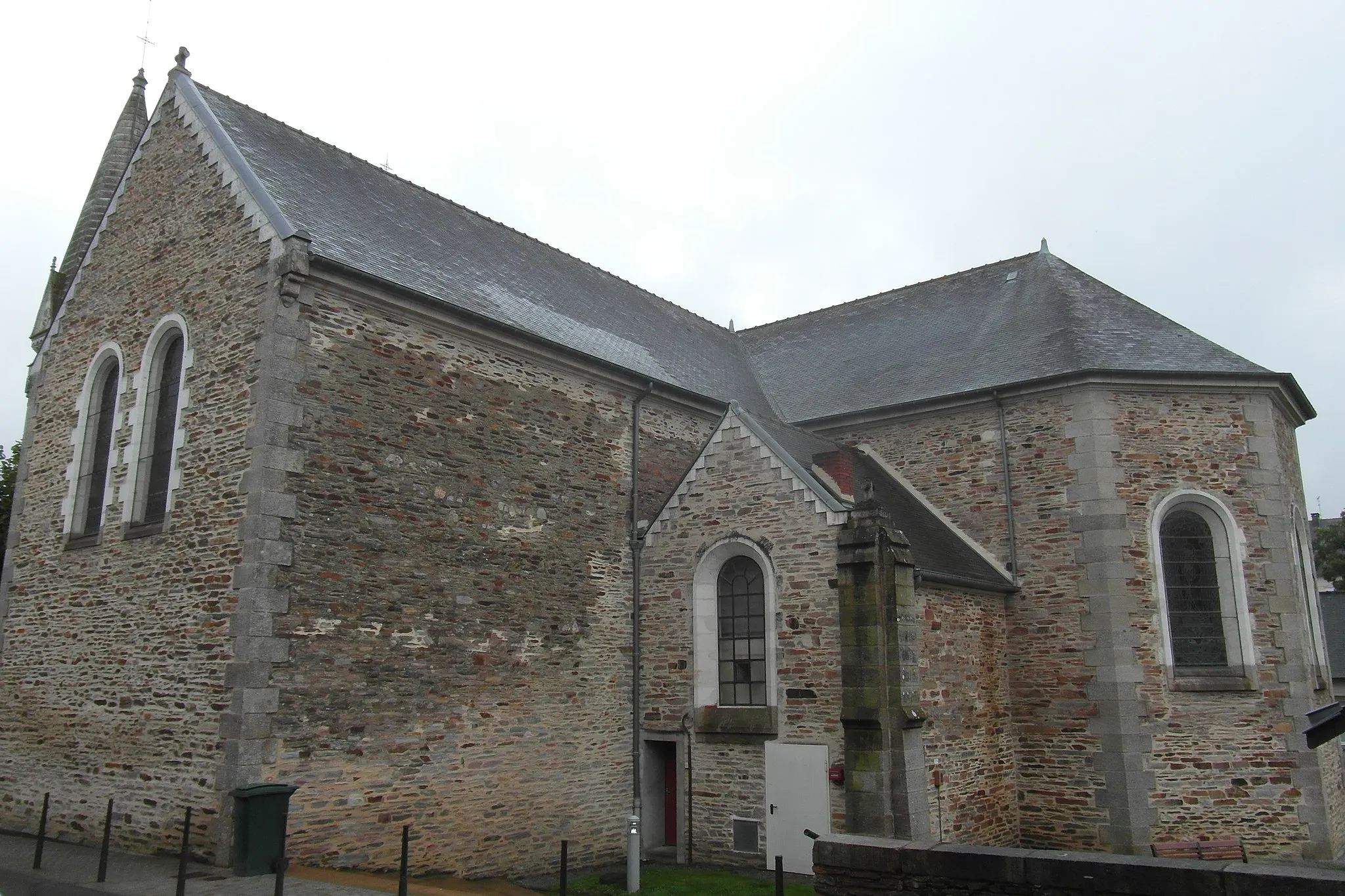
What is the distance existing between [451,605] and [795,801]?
4.83m

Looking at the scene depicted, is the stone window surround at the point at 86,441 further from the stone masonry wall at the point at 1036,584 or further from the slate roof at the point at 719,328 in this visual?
the stone masonry wall at the point at 1036,584

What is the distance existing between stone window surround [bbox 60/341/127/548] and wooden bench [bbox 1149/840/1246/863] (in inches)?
561

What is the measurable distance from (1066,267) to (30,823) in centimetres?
1812

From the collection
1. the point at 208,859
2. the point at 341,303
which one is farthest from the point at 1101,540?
the point at 208,859

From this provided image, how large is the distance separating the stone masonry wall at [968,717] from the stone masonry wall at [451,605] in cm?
434

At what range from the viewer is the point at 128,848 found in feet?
36.4

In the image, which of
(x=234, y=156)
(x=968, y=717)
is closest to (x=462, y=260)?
(x=234, y=156)

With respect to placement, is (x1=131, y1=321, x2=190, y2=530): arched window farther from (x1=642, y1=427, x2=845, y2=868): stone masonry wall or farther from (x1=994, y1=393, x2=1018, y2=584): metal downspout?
(x1=994, y1=393, x2=1018, y2=584): metal downspout

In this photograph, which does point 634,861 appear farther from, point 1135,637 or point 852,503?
point 1135,637

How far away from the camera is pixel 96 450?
13648mm

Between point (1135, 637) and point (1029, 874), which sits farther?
point (1135, 637)

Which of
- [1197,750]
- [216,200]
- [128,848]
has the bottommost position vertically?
[128,848]

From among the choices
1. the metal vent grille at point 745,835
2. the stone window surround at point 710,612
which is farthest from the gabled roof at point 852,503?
the metal vent grille at point 745,835

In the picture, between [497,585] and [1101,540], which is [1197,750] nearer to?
[1101,540]
